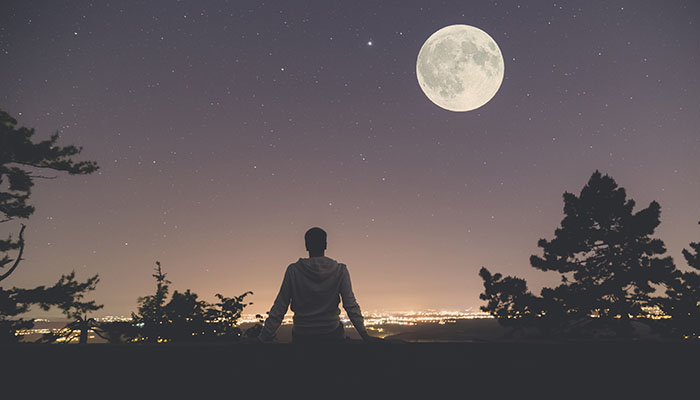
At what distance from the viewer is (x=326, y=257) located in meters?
3.90

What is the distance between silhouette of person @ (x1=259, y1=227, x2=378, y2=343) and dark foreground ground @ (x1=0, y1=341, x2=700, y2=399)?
156 centimetres

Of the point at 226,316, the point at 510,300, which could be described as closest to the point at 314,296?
the point at 226,316

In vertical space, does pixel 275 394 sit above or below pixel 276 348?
below

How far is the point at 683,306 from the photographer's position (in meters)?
18.9

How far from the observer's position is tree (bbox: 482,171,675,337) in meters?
20.4

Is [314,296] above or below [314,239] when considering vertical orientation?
below

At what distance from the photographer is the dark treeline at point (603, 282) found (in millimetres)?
19875

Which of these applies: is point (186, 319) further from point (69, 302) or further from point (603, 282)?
point (603, 282)

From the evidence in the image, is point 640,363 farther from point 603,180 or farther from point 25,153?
Answer: point 603,180

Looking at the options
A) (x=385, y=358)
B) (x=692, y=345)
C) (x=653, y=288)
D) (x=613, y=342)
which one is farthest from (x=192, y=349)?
(x=653, y=288)

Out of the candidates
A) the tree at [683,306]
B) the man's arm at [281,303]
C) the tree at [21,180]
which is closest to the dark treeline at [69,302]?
the tree at [21,180]

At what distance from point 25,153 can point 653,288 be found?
29.2 m

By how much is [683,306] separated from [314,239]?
22830 mm

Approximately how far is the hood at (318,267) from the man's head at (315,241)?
0.32 feet
